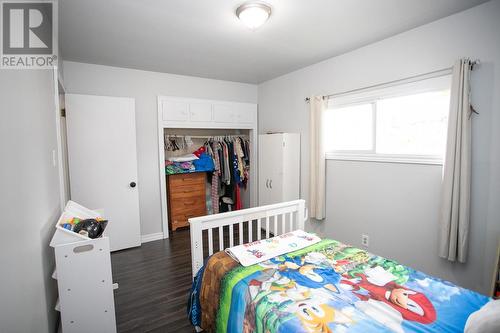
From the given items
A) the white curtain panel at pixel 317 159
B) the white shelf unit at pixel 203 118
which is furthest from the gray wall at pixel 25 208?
the white curtain panel at pixel 317 159

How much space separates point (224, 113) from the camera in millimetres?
4105

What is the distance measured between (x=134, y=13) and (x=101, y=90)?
65.4 inches

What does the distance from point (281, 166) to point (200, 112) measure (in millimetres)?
1586

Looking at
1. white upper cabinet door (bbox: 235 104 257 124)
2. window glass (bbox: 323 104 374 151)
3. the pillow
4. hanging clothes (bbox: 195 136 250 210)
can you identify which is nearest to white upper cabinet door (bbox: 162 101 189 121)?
hanging clothes (bbox: 195 136 250 210)

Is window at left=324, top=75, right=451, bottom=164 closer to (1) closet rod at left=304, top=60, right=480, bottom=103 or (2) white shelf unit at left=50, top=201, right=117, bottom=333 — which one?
(1) closet rod at left=304, top=60, right=480, bottom=103

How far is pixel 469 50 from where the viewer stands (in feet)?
6.43

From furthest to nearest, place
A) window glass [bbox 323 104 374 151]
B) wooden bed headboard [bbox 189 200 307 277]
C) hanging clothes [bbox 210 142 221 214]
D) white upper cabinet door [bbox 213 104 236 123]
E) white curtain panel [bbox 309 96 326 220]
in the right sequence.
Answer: hanging clothes [bbox 210 142 221 214], white upper cabinet door [bbox 213 104 236 123], white curtain panel [bbox 309 96 326 220], window glass [bbox 323 104 374 151], wooden bed headboard [bbox 189 200 307 277]

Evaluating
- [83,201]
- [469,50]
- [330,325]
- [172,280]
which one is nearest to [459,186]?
[469,50]

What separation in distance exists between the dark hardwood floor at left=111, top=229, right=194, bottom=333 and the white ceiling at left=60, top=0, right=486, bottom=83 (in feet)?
8.12

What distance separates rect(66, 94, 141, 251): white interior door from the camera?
9.62ft

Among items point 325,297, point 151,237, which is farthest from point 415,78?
point 151,237

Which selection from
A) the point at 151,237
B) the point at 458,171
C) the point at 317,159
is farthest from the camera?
the point at 151,237

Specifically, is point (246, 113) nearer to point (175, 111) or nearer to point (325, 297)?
point (175, 111)

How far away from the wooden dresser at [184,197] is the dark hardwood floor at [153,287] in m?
0.51
